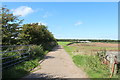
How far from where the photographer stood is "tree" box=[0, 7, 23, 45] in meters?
14.6

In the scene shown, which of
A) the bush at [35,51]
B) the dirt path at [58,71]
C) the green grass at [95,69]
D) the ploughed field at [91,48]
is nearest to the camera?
the green grass at [95,69]

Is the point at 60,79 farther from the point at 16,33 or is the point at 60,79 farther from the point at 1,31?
the point at 16,33

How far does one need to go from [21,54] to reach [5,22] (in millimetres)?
6025

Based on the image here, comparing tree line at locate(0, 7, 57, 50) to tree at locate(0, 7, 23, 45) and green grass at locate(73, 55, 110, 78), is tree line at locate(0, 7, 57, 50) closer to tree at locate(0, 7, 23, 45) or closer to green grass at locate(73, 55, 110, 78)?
tree at locate(0, 7, 23, 45)

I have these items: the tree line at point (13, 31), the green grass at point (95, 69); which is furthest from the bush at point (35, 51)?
the green grass at point (95, 69)

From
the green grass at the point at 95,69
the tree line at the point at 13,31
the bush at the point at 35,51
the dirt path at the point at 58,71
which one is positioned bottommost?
the dirt path at the point at 58,71

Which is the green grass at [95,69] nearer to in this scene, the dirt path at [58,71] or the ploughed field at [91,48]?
the dirt path at [58,71]

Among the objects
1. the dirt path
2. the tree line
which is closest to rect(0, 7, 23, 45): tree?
the tree line

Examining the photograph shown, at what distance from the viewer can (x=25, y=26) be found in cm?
1691

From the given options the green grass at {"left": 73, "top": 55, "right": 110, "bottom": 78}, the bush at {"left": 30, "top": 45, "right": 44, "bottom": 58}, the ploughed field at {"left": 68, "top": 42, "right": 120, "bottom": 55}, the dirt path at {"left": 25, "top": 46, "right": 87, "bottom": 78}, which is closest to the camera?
the green grass at {"left": 73, "top": 55, "right": 110, "bottom": 78}

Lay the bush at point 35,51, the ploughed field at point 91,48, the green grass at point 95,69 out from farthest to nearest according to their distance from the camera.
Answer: the ploughed field at point 91,48 < the bush at point 35,51 < the green grass at point 95,69

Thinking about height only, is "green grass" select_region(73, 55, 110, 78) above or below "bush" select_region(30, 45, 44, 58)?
below

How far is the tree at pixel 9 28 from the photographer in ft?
47.8

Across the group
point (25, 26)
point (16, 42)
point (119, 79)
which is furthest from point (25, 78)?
point (25, 26)
